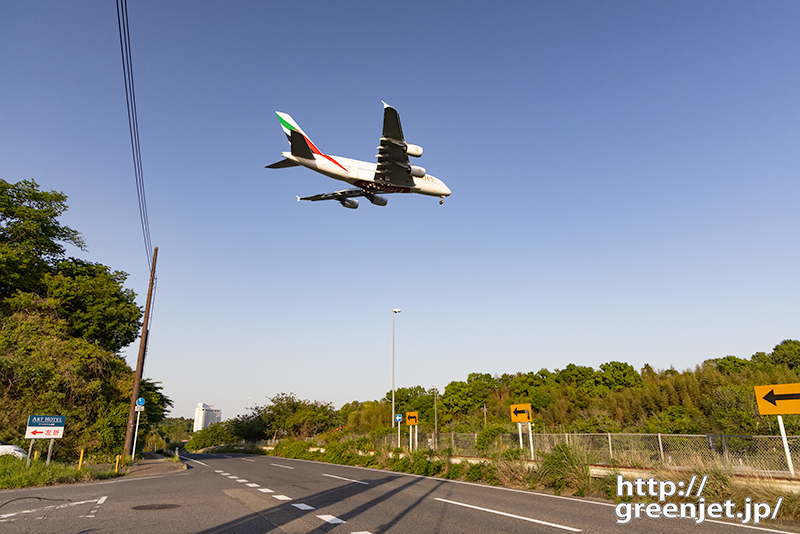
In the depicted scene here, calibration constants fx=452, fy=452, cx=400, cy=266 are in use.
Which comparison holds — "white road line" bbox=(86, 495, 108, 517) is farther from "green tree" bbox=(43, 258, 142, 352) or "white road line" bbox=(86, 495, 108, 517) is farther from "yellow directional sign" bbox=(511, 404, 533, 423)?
"green tree" bbox=(43, 258, 142, 352)

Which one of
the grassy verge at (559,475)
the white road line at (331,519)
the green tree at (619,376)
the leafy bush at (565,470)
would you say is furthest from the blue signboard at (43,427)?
the green tree at (619,376)

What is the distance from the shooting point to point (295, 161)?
17281 millimetres

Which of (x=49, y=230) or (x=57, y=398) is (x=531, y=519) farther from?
(x=49, y=230)

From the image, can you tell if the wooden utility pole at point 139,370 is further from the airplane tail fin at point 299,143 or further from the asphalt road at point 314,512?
the airplane tail fin at point 299,143

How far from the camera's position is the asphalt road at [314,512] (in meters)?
7.94

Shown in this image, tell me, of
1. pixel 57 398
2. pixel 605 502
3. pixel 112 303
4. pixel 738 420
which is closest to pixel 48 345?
pixel 57 398

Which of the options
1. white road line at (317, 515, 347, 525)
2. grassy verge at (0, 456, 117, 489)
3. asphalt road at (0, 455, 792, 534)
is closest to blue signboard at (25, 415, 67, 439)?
grassy verge at (0, 456, 117, 489)

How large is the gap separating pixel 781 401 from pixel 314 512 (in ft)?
34.6

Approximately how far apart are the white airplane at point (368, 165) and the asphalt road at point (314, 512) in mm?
11240

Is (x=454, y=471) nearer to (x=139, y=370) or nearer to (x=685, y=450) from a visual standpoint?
(x=685, y=450)

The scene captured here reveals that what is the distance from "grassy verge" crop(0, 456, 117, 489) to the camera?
14.2 metres

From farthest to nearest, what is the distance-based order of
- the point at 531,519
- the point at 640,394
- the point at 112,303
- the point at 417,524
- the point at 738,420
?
the point at 640,394 → the point at 112,303 → the point at 738,420 → the point at 531,519 → the point at 417,524

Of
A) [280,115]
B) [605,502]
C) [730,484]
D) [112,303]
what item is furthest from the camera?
[112,303]

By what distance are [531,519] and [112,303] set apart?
31.6 meters
